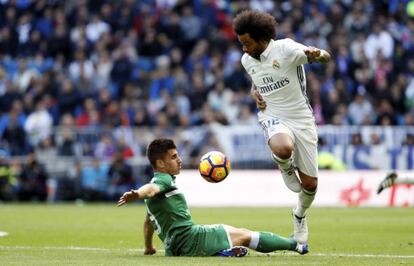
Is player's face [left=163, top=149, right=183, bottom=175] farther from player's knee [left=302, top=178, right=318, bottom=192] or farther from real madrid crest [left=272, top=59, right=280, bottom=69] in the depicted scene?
player's knee [left=302, top=178, right=318, bottom=192]

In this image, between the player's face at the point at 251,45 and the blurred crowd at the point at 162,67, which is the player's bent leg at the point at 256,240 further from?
the blurred crowd at the point at 162,67

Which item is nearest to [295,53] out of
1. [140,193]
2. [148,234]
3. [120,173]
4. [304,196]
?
[304,196]

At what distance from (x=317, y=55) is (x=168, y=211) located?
2397 millimetres

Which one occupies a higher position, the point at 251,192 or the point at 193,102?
the point at 193,102

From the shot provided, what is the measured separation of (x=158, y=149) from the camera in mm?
10867

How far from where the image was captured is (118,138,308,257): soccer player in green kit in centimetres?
1083

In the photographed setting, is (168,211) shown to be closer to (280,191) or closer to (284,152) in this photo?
(284,152)

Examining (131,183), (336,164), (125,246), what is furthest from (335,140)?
(125,246)

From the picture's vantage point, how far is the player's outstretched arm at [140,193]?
957cm

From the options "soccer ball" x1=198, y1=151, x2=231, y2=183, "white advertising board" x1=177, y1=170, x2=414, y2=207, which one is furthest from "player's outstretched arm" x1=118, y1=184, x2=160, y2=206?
"white advertising board" x1=177, y1=170, x2=414, y2=207

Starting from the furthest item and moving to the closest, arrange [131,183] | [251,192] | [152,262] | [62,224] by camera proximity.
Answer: [131,183]
[251,192]
[62,224]
[152,262]

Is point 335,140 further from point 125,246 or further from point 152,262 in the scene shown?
point 152,262

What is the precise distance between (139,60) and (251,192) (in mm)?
6904

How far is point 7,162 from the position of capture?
27.8 metres
